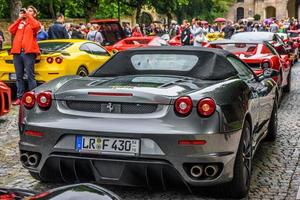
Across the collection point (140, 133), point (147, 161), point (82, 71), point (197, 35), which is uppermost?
point (140, 133)

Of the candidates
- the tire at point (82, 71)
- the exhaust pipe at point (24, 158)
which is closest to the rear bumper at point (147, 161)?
the exhaust pipe at point (24, 158)

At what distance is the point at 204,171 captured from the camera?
479 centimetres

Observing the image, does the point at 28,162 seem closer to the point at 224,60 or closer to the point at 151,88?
the point at 151,88

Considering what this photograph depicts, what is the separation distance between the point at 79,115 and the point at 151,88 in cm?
63

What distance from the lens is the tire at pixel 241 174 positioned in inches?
199

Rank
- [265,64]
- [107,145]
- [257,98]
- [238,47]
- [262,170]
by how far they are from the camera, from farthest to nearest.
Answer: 1. [238,47]
2. [265,64]
3. [262,170]
4. [257,98]
5. [107,145]

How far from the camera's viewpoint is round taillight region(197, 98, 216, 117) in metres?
4.76

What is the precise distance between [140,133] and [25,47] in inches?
277

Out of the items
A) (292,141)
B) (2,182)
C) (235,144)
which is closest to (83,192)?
(235,144)

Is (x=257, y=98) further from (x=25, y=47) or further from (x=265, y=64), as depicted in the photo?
(x=25, y=47)

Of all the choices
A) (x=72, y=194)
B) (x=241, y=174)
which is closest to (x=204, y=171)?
(x=241, y=174)

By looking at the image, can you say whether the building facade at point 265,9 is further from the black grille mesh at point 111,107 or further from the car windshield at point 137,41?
the black grille mesh at point 111,107

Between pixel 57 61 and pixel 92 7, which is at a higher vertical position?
pixel 57 61

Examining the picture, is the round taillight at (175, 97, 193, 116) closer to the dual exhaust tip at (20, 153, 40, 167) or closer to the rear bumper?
the rear bumper
